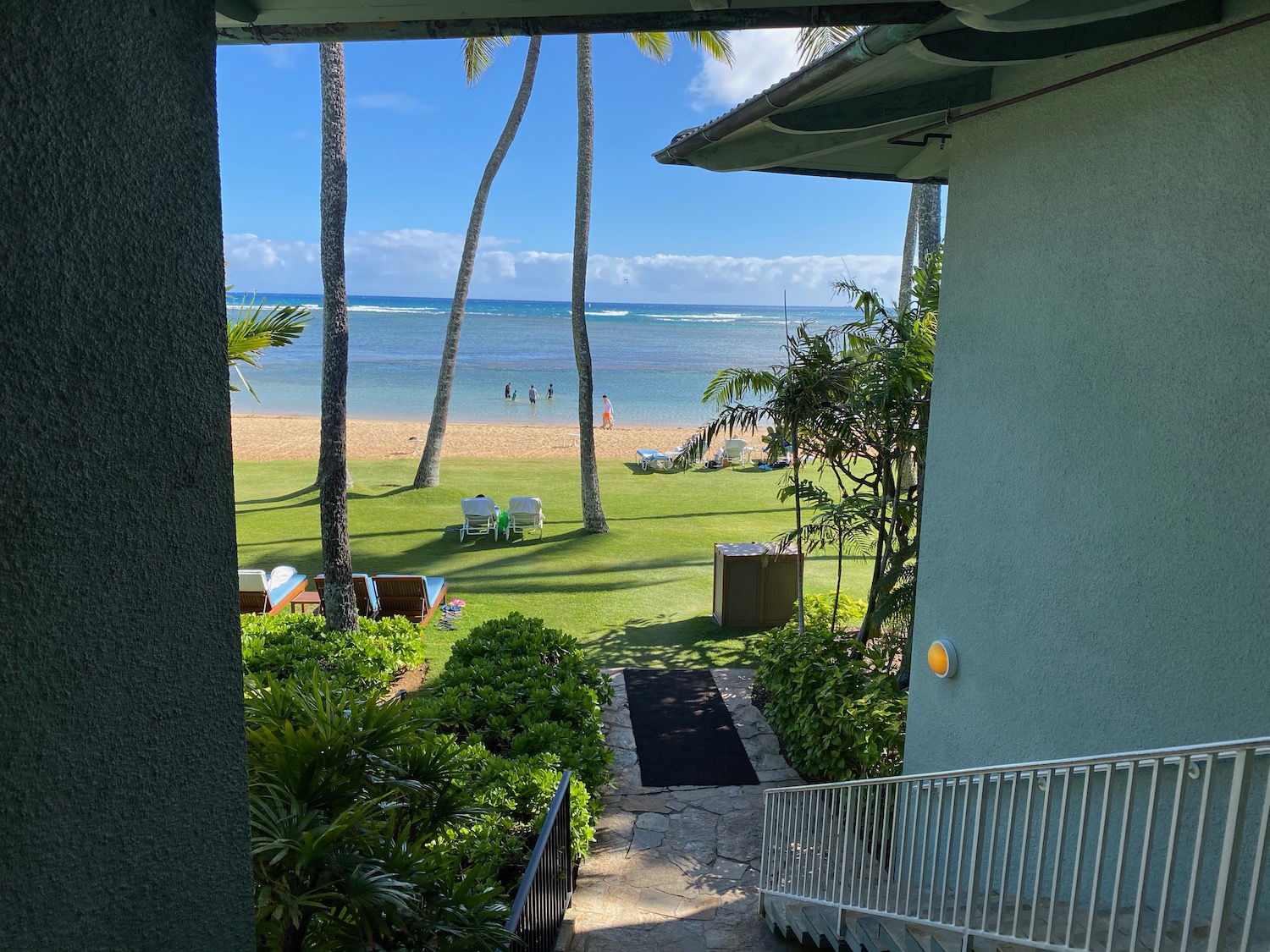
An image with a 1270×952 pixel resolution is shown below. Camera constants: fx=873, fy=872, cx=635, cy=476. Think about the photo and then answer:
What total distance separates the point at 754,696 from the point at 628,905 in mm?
4122

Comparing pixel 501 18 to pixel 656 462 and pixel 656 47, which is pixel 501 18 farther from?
pixel 656 462

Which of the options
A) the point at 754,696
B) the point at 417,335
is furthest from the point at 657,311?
the point at 754,696

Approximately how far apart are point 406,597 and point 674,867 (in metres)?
6.24

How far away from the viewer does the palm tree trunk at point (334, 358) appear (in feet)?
34.3

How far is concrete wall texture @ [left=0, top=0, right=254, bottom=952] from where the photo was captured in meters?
1.30

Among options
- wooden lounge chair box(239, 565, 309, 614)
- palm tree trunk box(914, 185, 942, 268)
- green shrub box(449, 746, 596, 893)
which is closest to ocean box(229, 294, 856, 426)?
palm tree trunk box(914, 185, 942, 268)

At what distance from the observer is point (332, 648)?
972 centimetres

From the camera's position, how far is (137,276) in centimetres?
149

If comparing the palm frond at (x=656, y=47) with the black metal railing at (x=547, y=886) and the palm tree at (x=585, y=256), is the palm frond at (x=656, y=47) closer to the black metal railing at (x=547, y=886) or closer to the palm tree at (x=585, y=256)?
the palm tree at (x=585, y=256)

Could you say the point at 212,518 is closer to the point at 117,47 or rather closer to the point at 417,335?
the point at 117,47

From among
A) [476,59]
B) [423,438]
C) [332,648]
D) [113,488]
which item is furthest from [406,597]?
[423,438]

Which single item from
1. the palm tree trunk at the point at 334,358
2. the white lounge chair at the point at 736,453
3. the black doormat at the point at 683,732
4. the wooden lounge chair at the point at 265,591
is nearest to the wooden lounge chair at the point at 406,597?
the palm tree trunk at the point at 334,358

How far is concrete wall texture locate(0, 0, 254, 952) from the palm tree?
14.4 m

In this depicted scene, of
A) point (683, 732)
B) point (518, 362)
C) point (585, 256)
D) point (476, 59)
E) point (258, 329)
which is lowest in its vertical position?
point (683, 732)
